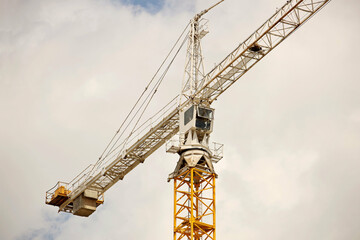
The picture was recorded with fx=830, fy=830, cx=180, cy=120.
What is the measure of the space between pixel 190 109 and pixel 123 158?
889 cm

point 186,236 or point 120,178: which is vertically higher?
point 120,178

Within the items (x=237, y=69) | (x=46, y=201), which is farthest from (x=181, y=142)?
(x=46, y=201)

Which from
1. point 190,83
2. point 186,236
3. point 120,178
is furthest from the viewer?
point 120,178

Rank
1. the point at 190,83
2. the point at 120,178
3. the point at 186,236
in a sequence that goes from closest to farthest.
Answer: the point at 186,236 → the point at 190,83 → the point at 120,178

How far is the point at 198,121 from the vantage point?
5953 centimetres

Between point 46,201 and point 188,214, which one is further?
point 46,201

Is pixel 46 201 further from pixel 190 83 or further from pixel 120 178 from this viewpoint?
pixel 190 83

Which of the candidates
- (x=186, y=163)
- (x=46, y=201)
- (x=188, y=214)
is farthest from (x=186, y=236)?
(x=46, y=201)

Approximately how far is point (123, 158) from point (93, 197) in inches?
225

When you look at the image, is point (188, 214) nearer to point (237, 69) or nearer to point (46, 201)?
point (237, 69)

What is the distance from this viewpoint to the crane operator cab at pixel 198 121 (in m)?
59.3

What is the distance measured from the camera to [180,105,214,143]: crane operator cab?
59.3 meters

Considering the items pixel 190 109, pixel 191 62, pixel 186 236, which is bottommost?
pixel 186 236

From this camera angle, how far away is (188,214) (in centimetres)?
5769
